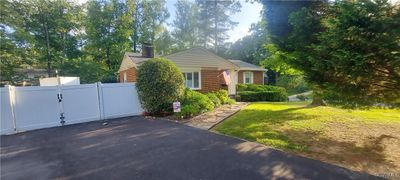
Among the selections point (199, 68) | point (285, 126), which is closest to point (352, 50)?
point (285, 126)

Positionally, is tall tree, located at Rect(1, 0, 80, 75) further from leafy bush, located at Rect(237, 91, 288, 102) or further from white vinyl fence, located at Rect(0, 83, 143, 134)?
leafy bush, located at Rect(237, 91, 288, 102)

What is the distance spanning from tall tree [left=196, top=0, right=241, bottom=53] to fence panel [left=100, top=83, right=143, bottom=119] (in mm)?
28810

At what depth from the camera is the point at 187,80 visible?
1512 cm

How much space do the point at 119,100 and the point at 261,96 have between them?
11.7m

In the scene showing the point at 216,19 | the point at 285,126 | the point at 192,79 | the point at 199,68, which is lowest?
the point at 285,126

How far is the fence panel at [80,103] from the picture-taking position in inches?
363

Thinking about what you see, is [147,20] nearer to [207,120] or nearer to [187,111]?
[187,111]

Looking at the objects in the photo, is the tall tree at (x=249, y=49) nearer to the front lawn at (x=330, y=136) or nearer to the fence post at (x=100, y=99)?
the front lawn at (x=330, y=136)

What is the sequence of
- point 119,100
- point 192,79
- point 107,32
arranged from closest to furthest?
point 119,100 < point 192,79 < point 107,32

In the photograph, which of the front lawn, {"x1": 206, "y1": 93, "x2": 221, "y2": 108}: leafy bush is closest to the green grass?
the front lawn

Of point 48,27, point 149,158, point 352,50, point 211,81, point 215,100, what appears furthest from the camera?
point 48,27

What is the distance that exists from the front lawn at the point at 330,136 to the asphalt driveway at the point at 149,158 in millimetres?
535

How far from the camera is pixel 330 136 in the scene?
6.41m

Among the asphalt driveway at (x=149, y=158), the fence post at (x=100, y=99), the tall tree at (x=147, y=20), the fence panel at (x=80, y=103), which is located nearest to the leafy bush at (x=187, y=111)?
the asphalt driveway at (x=149, y=158)
